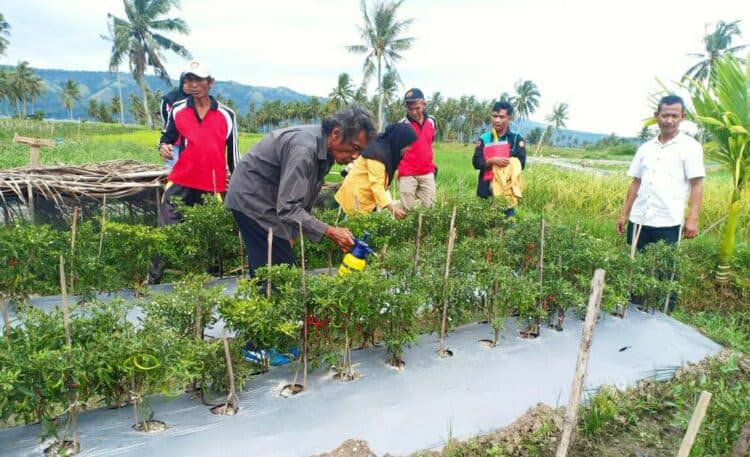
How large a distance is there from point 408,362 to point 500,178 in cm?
268

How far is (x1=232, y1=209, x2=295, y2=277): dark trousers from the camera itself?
2889mm

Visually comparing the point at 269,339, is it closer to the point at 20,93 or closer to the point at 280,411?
the point at 280,411

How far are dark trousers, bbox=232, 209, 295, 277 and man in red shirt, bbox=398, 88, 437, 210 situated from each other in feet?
7.98

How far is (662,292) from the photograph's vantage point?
363cm

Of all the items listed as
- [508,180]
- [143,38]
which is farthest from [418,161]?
[143,38]

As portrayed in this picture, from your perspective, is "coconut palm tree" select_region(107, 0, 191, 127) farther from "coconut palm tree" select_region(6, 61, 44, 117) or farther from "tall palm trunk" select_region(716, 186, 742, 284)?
"tall palm trunk" select_region(716, 186, 742, 284)

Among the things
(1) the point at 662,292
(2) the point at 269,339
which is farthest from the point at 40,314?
(1) the point at 662,292

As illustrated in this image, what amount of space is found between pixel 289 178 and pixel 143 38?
35376mm

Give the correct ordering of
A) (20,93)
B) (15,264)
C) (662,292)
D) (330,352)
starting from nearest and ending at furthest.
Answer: (330,352) < (15,264) < (662,292) < (20,93)

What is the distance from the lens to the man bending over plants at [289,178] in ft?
8.45

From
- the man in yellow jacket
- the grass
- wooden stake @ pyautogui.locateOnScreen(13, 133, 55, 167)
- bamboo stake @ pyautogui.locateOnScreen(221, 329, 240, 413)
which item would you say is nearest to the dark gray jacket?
bamboo stake @ pyautogui.locateOnScreen(221, 329, 240, 413)

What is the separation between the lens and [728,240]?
14.7 feet

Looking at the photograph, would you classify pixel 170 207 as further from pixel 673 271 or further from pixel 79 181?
pixel 673 271

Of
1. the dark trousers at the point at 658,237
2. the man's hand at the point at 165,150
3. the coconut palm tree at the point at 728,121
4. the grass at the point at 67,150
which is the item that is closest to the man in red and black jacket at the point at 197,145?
the man's hand at the point at 165,150
